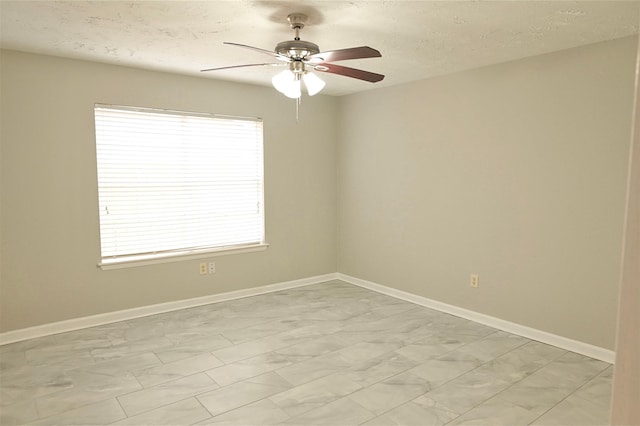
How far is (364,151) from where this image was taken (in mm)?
5168

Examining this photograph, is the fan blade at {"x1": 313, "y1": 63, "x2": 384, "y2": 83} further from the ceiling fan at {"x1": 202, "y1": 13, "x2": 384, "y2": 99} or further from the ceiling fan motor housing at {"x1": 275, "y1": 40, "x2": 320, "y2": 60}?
the ceiling fan motor housing at {"x1": 275, "y1": 40, "x2": 320, "y2": 60}

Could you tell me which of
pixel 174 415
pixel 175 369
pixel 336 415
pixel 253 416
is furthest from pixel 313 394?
pixel 175 369

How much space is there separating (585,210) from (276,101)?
332 centimetres

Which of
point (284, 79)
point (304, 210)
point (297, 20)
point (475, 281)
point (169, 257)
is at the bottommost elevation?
point (475, 281)

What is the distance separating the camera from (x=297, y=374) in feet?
9.75

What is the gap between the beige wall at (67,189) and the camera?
3.49m

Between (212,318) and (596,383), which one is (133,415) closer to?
(212,318)

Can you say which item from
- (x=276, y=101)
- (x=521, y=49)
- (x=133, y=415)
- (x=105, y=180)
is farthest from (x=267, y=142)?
(x=133, y=415)

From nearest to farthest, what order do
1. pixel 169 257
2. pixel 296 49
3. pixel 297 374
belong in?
pixel 296 49, pixel 297 374, pixel 169 257

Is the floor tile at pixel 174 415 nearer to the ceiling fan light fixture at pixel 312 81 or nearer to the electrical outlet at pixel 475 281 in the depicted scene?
the ceiling fan light fixture at pixel 312 81

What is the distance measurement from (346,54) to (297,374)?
7.03 feet

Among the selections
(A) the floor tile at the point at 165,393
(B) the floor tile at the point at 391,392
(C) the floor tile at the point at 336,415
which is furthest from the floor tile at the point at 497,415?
(A) the floor tile at the point at 165,393

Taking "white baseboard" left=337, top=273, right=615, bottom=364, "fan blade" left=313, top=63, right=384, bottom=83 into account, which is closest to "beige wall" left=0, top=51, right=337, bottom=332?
"white baseboard" left=337, top=273, right=615, bottom=364

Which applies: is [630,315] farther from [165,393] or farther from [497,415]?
[165,393]
